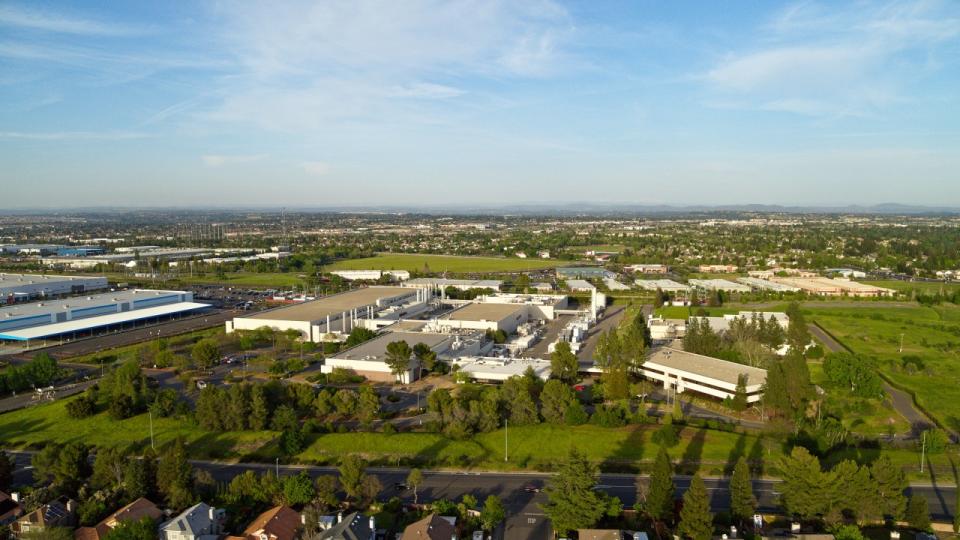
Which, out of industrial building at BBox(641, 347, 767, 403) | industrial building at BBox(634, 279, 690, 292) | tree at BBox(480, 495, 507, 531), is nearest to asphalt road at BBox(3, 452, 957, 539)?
tree at BBox(480, 495, 507, 531)

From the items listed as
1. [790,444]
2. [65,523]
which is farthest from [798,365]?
[65,523]

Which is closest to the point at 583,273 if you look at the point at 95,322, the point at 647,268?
the point at 647,268

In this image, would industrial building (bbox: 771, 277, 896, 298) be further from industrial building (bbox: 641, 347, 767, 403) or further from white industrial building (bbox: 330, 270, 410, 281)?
A: white industrial building (bbox: 330, 270, 410, 281)

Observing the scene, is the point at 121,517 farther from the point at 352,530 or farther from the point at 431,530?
the point at 431,530

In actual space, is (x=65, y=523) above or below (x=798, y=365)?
below

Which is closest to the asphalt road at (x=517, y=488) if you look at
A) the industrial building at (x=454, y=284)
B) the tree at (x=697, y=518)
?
the tree at (x=697, y=518)

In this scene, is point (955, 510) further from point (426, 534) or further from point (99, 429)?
point (99, 429)
